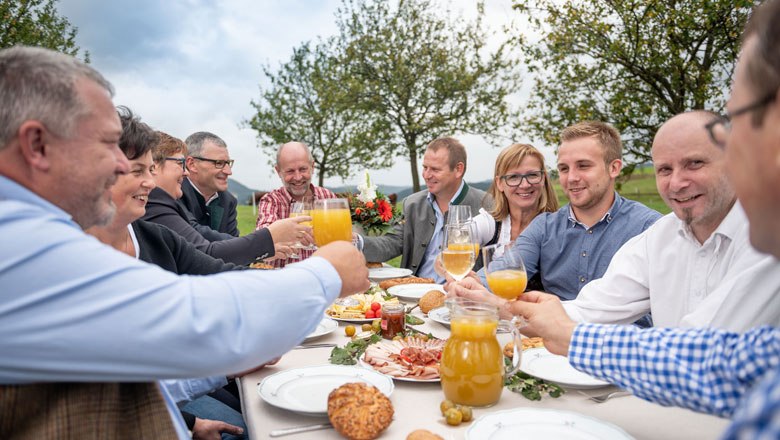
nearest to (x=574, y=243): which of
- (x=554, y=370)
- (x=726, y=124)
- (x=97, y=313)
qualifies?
(x=554, y=370)

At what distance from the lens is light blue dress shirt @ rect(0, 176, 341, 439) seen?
104 centimetres

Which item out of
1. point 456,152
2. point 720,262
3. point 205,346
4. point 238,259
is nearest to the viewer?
point 205,346

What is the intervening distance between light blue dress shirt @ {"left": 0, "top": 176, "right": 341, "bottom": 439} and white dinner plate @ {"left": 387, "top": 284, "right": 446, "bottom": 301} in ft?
7.81

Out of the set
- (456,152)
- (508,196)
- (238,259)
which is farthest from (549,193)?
(238,259)

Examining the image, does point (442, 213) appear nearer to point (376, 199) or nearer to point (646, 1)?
point (376, 199)

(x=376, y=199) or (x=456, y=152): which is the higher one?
(x=456, y=152)

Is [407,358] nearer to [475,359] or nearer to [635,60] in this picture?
[475,359]

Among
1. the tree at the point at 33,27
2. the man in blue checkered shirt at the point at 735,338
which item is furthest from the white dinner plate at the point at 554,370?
the tree at the point at 33,27

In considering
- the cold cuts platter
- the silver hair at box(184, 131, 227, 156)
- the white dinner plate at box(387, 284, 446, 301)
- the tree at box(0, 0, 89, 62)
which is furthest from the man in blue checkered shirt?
the tree at box(0, 0, 89, 62)

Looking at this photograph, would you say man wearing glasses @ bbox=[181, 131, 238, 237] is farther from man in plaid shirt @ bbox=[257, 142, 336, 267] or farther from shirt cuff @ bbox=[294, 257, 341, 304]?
shirt cuff @ bbox=[294, 257, 341, 304]

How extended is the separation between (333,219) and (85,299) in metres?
1.45

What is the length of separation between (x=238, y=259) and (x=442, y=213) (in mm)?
2411

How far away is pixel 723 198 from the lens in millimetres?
2504

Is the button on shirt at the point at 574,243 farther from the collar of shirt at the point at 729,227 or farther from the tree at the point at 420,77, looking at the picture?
the tree at the point at 420,77
